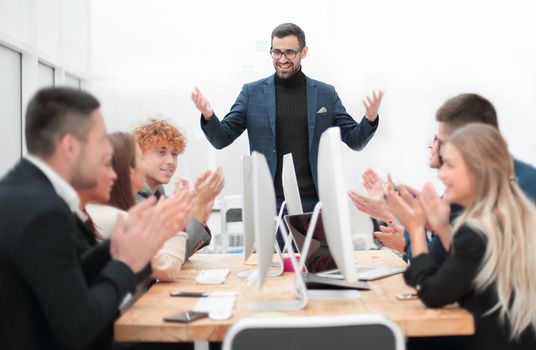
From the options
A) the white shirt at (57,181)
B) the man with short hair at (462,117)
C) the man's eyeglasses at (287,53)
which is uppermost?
the man's eyeglasses at (287,53)

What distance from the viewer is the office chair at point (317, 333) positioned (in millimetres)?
1113

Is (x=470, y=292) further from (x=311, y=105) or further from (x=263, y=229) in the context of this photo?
(x=311, y=105)

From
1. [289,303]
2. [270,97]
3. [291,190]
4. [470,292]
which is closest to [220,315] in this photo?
[289,303]

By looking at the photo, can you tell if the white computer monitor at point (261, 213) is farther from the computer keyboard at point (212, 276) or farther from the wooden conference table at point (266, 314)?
the computer keyboard at point (212, 276)

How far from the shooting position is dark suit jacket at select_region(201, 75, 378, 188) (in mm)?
3006

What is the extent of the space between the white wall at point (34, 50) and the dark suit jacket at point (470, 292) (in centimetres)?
265

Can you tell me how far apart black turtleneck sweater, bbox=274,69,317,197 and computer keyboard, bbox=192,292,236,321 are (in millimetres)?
1340

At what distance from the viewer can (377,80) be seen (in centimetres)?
488

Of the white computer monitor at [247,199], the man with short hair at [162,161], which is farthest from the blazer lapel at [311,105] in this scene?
the white computer monitor at [247,199]

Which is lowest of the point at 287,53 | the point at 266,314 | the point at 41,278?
the point at 266,314

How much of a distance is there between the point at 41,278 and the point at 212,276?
91 cm

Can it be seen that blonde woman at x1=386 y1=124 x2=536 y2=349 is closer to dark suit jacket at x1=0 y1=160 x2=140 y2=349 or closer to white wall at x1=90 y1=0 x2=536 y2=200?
dark suit jacket at x1=0 y1=160 x2=140 y2=349

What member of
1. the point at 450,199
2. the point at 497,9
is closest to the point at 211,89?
the point at 497,9

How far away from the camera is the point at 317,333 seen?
1126 mm
